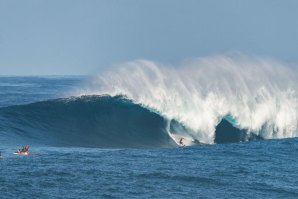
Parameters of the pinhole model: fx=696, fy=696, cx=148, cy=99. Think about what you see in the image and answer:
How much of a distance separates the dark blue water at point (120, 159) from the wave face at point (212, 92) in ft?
4.16

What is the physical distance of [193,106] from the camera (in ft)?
156

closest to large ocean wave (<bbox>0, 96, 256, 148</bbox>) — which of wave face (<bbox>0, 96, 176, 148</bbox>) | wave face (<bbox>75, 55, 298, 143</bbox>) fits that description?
wave face (<bbox>0, 96, 176, 148</bbox>)

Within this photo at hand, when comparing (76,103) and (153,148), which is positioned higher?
(76,103)

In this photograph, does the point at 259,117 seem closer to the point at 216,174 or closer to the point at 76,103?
the point at 76,103

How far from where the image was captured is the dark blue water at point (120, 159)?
27967mm

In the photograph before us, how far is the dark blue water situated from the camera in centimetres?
2797

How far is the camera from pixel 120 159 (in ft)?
112

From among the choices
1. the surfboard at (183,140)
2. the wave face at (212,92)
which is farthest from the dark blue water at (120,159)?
the wave face at (212,92)

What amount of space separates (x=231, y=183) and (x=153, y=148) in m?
10.6

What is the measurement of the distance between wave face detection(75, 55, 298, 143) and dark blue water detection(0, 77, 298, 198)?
4.16 feet

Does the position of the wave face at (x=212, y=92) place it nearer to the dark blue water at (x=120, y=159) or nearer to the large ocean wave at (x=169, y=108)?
the large ocean wave at (x=169, y=108)

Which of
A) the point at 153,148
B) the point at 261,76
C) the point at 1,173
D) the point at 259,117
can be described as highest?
the point at 261,76

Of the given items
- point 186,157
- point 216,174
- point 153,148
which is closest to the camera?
point 216,174

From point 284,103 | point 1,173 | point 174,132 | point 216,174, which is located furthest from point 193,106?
point 1,173
